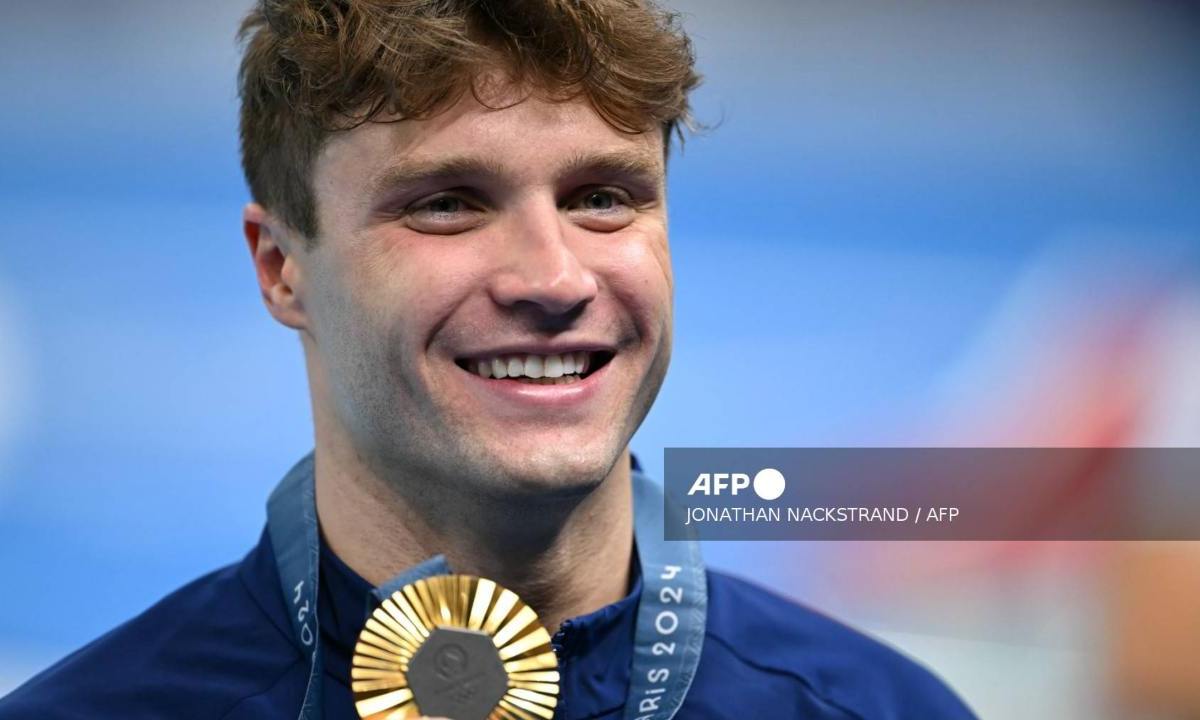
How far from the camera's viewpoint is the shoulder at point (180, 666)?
2.20 metres

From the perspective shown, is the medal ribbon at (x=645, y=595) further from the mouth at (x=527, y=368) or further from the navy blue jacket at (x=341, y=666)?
the mouth at (x=527, y=368)

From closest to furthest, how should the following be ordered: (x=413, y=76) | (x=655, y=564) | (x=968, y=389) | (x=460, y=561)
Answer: (x=413, y=76), (x=460, y=561), (x=655, y=564), (x=968, y=389)

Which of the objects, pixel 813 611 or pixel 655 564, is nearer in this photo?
pixel 655 564

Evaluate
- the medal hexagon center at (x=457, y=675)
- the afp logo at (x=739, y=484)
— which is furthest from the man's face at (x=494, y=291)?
the afp logo at (x=739, y=484)

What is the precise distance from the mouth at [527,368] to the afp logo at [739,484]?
74cm

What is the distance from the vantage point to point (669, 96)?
217 cm

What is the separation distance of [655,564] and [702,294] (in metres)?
1.10

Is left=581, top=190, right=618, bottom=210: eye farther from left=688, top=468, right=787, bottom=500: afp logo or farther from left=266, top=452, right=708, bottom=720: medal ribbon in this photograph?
left=688, top=468, right=787, bottom=500: afp logo

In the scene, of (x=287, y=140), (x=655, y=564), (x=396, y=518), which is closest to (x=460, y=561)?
(x=396, y=518)

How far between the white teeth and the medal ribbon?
1.02 feet

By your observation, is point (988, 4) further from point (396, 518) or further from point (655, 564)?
point (396, 518)

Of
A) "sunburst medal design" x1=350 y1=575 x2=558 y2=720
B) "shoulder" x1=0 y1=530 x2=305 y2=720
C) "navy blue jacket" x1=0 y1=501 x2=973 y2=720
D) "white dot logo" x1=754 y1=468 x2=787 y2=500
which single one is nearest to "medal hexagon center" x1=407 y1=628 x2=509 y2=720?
"sunburst medal design" x1=350 y1=575 x2=558 y2=720

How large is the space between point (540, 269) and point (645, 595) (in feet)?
1.89

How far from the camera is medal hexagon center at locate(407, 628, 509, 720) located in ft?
5.68
